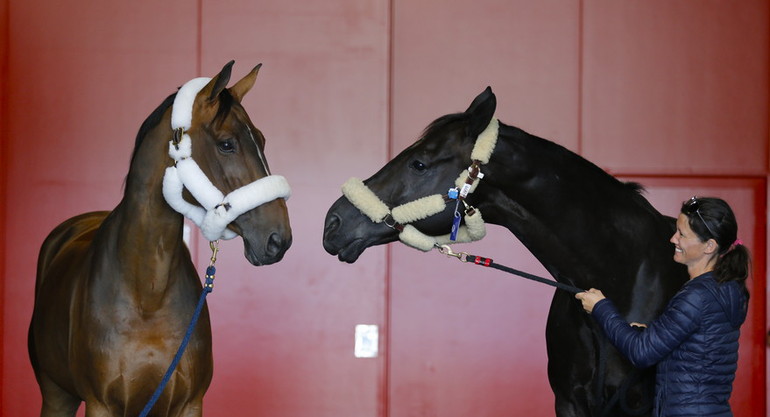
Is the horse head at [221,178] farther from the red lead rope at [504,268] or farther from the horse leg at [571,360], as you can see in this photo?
the horse leg at [571,360]

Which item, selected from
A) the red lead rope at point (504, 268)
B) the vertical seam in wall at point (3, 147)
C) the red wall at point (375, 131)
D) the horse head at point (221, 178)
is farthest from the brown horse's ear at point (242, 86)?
the vertical seam in wall at point (3, 147)

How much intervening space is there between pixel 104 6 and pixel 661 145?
3.25 meters

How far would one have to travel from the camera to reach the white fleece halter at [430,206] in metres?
2.31

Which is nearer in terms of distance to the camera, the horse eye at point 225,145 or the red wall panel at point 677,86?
the horse eye at point 225,145

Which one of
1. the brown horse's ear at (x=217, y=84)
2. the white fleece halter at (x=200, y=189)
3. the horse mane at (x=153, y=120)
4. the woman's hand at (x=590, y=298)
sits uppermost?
the brown horse's ear at (x=217, y=84)

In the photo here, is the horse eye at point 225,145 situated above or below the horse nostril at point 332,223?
above

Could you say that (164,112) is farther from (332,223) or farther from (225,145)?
(332,223)

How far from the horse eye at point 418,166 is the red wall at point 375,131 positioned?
75.9 inches

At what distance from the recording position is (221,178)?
2258mm

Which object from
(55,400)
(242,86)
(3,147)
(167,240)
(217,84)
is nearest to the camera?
(217,84)

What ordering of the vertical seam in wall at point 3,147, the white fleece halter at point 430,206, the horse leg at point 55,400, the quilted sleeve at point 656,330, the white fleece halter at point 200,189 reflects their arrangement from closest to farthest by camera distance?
the quilted sleeve at point 656,330 < the white fleece halter at point 200,189 < the white fleece halter at point 430,206 < the horse leg at point 55,400 < the vertical seam in wall at point 3,147

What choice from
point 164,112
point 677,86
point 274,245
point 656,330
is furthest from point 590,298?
point 677,86

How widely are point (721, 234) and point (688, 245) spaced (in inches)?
3.6

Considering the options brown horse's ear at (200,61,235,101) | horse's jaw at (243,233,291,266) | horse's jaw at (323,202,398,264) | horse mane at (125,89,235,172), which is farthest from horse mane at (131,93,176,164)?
horse's jaw at (323,202,398,264)
